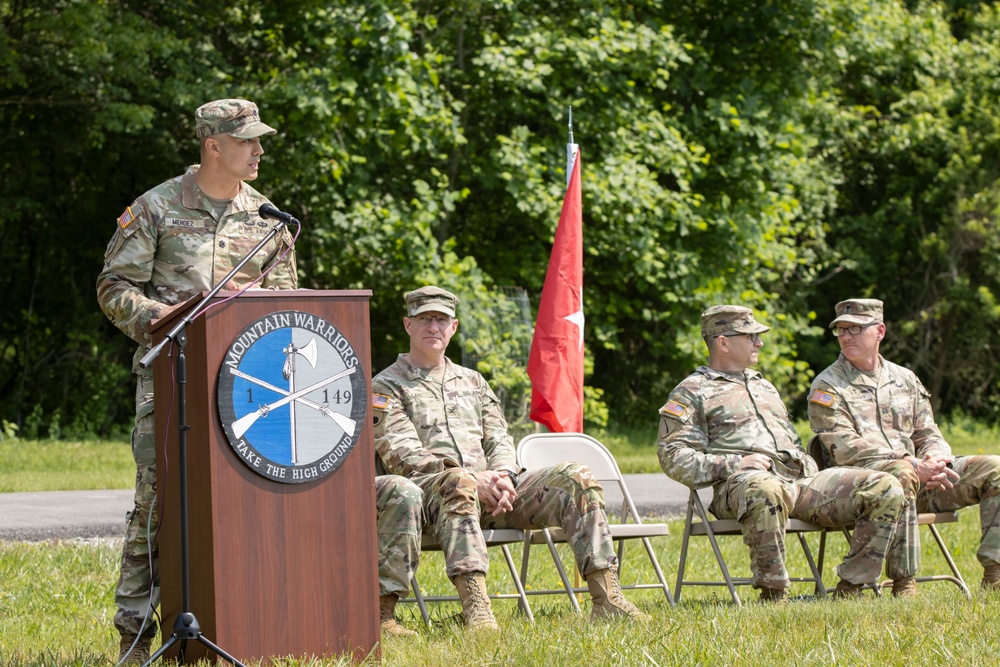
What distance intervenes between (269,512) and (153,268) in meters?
1.21

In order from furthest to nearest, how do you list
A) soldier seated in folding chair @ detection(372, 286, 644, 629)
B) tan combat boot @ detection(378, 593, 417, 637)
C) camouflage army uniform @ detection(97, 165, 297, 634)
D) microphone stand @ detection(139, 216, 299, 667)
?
1. soldier seated in folding chair @ detection(372, 286, 644, 629)
2. tan combat boot @ detection(378, 593, 417, 637)
3. camouflage army uniform @ detection(97, 165, 297, 634)
4. microphone stand @ detection(139, 216, 299, 667)

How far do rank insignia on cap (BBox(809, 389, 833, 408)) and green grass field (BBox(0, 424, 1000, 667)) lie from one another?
1.10m

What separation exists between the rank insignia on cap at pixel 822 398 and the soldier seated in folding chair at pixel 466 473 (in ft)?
5.85

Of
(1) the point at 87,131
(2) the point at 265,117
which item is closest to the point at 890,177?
(2) the point at 265,117

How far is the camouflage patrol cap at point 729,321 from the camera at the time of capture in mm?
6883

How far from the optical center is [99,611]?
20.4ft

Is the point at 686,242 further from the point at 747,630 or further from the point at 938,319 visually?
the point at 747,630

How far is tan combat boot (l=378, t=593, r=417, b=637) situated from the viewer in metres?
5.34

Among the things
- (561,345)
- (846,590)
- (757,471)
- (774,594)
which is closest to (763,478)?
(757,471)

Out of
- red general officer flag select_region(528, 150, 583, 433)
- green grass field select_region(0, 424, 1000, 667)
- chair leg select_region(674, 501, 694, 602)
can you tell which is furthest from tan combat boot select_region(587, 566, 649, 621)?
red general officer flag select_region(528, 150, 583, 433)

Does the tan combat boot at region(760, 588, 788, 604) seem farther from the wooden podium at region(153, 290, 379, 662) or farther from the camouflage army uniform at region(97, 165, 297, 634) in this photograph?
the camouflage army uniform at region(97, 165, 297, 634)

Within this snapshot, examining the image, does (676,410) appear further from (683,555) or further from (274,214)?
(274,214)

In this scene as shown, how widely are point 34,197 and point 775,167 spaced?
10.9m

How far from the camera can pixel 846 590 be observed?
6.48 metres
